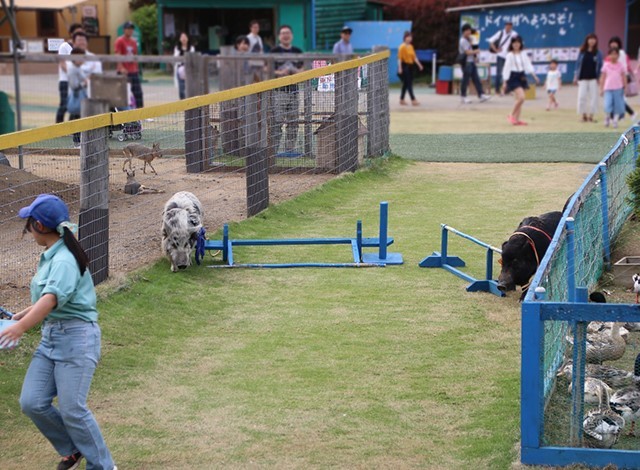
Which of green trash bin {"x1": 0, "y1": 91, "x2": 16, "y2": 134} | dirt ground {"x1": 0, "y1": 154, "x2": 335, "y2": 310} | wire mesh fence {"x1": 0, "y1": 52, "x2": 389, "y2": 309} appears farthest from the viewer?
green trash bin {"x1": 0, "y1": 91, "x2": 16, "y2": 134}

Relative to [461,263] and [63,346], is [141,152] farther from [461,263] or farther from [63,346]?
[63,346]

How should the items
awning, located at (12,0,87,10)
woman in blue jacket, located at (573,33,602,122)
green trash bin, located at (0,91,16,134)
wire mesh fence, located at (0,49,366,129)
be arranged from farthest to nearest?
awning, located at (12,0,87,10)
woman in blue jacket, located at (573,33,602,122)
wire mesh fence, located at (0,49,366,129)
green trash bin, located at (0,91,16,134)

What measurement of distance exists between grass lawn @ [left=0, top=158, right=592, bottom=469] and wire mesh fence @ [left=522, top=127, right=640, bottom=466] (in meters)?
0.29

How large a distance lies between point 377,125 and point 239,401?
1041 centimetres

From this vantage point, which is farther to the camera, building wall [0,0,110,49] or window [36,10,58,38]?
window [36,10,58,38]

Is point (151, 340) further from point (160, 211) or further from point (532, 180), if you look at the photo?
point (532, 180)

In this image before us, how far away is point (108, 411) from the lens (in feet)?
20.8

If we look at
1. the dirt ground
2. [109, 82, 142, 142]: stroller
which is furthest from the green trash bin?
[109, 82, 142, 142]: stroller

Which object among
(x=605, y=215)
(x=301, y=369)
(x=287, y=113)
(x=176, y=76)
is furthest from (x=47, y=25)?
(x=301, y=369)

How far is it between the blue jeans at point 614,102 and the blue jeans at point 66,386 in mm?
17102

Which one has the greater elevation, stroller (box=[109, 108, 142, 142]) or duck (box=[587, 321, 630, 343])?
stroller (box=[109, 108, 142, 142])

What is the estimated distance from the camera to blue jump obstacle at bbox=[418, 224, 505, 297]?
8992 millimetres

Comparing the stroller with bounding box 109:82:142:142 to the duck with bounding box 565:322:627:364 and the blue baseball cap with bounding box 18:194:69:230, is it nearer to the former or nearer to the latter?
the blue baseball cap with bounding box 18:194:69:230

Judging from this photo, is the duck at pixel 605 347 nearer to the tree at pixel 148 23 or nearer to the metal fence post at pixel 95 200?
the metal fence post at pixel 95 200
